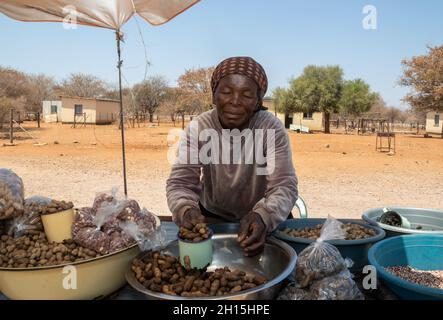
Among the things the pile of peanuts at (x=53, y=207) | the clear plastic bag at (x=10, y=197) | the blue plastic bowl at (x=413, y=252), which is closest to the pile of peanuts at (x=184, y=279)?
the pile of peanuts at (x=53, y=207)

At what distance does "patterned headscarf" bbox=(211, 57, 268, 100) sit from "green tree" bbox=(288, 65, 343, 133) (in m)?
31.6

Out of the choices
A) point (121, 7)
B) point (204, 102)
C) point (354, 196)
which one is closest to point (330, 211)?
point (354, 196)

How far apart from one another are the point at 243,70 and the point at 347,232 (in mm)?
1044

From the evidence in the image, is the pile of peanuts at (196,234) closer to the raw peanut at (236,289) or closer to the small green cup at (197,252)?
the small green cup at (197,252)

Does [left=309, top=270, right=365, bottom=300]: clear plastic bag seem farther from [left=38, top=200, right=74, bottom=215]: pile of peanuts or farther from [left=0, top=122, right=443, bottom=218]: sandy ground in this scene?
[left=0, top=122, right=443, bottom=218]: sandy ground

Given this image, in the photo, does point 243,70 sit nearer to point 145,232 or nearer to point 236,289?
point 145,232

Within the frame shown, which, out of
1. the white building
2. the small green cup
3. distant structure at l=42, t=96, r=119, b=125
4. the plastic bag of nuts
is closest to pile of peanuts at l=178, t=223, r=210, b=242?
the small green cup

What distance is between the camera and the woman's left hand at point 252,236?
1544 mm

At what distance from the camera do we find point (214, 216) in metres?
2.53

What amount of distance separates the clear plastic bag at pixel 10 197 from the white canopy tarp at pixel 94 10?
2.57m

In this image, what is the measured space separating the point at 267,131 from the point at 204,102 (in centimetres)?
3090

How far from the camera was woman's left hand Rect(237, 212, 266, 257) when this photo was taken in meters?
1.54

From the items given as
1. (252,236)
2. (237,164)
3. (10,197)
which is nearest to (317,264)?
(252,236)
